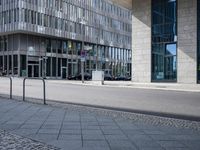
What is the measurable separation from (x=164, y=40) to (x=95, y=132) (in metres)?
28.3

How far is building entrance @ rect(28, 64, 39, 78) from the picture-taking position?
63.3m

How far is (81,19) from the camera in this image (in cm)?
7425

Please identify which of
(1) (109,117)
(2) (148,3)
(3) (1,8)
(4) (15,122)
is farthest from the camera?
(3) (1,8)

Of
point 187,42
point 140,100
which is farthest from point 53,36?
point 140,100

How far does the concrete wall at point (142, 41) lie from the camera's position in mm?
36062

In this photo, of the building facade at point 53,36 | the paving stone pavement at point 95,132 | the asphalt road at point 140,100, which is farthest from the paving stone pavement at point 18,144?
the building facade at point 53,36

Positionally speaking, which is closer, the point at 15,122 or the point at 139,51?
the point at 15,122

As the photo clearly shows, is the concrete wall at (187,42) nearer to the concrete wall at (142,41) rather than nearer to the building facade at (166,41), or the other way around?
the building facade at (166,41)

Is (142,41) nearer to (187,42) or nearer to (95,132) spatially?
(187,42)

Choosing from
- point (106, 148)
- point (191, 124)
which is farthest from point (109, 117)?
point (106, 148)

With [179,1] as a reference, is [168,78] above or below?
below

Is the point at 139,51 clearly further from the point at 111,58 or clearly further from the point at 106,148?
the point at 111,58

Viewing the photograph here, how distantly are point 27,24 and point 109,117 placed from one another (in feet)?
171

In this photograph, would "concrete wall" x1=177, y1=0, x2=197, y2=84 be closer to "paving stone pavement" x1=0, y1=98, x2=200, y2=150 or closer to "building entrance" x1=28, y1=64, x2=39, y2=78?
"paving stone pavement" x1=0, y1=98, x2=200, y2=150
